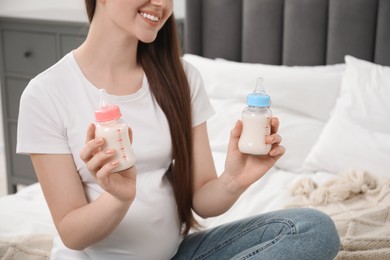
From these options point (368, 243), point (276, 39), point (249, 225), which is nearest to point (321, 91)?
point (276, 39)

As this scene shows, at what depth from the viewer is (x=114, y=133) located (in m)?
1.12

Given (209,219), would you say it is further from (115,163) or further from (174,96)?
(115,163)

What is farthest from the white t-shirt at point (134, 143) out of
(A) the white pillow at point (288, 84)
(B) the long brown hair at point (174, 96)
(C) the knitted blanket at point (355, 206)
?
(A) the white pillow at point (288, 84)

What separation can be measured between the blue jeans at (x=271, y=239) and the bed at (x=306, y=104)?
0.30 meters

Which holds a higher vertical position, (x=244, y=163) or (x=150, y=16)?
(x=150, y=16)

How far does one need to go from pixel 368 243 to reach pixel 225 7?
1521mm

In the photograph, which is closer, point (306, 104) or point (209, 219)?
point (209, 219)

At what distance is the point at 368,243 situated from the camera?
1612 millimetres

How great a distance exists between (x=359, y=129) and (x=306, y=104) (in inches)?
10.7

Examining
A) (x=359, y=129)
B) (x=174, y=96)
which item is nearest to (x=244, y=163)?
(x=174, y=96)

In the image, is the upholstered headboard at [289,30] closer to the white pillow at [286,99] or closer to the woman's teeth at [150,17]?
the white pillow at [286,99]

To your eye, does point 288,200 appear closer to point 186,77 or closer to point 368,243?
point 368,243

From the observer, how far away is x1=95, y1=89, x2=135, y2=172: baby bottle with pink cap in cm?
112

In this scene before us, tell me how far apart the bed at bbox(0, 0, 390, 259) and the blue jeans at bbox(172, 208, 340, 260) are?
0.30 metres
